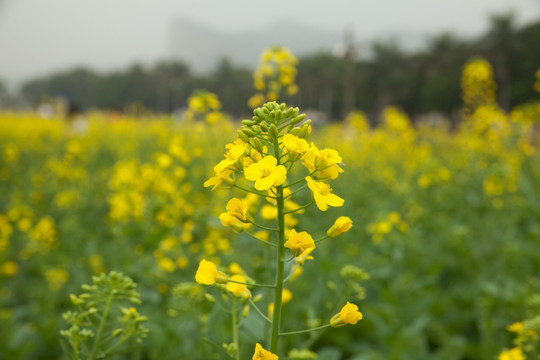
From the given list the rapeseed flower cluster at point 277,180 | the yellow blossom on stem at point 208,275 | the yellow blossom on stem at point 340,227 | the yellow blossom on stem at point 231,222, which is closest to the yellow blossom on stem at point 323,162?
the rapeseed flower cluster at point 277,180

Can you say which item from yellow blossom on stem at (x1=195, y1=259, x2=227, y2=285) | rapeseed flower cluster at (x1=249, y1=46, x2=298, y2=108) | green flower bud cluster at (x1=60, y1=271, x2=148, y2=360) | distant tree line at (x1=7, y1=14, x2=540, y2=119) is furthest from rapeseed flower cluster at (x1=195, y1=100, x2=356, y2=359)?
distant tree line at (x1=7, y1=14, x2=540, y2=119)

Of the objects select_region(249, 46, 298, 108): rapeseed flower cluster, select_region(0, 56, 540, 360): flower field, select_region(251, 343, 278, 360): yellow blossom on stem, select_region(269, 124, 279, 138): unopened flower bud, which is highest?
select_region(249, 46, 298, 108): rapeseed flower cluster

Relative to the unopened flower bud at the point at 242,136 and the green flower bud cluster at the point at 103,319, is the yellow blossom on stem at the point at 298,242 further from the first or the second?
the green flower bud cluster at the point at 103,319

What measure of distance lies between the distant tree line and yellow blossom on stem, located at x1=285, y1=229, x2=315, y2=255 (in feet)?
35.5

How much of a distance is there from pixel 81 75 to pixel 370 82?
56.6 metres

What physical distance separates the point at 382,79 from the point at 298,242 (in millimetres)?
43784

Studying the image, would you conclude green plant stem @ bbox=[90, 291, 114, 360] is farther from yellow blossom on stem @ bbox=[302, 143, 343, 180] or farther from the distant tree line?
the distant tree line

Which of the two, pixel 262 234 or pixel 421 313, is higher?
pixel 262 234

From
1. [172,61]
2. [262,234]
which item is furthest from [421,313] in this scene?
[172,61]

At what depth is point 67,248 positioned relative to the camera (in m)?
4.45

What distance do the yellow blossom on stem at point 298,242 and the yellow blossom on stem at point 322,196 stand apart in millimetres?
87

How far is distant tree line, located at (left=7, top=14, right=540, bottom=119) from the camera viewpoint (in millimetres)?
27469

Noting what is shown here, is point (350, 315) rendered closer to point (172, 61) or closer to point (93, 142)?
point (93, 142)

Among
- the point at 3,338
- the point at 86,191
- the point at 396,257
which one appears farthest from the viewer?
the point at 86,191
